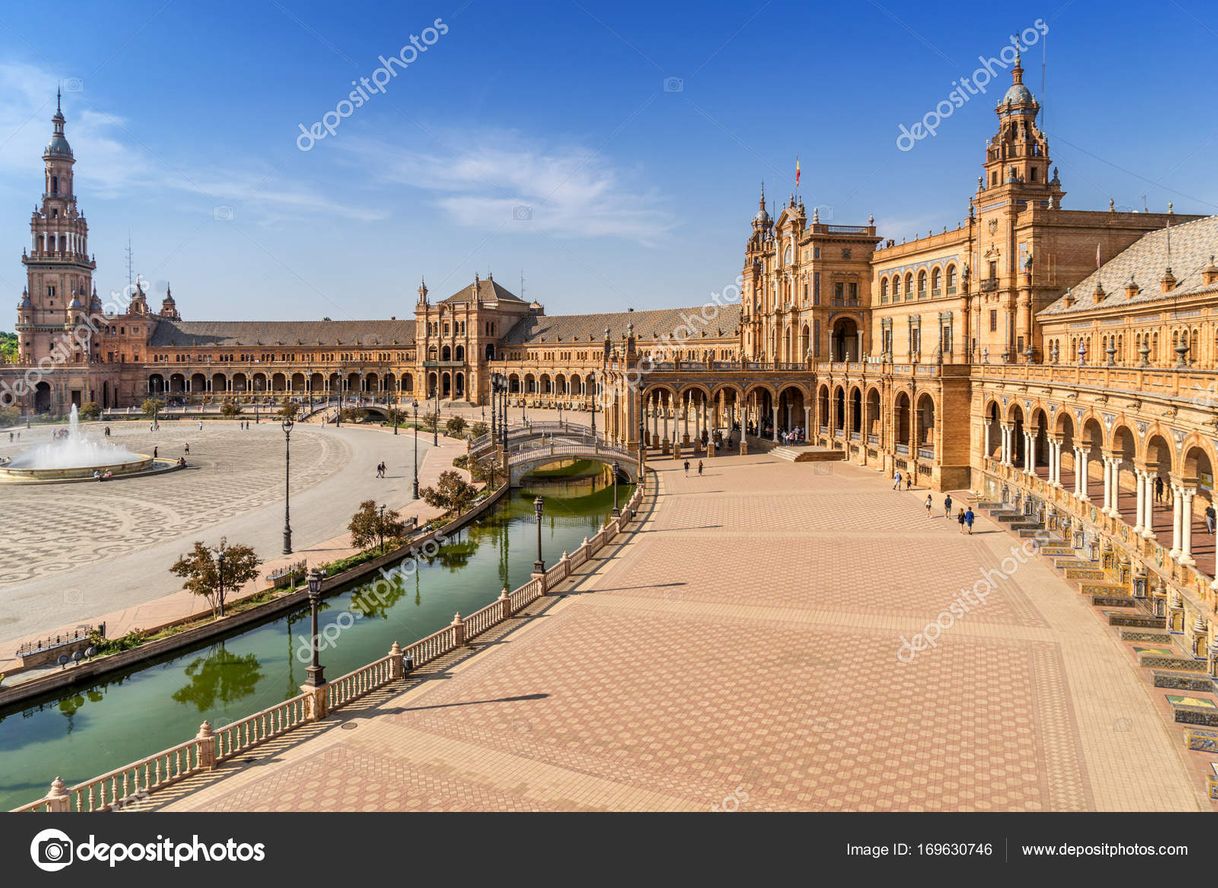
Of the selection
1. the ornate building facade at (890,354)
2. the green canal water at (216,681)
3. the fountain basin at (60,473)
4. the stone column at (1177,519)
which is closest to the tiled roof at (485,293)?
the ornate building facade at (890,354)

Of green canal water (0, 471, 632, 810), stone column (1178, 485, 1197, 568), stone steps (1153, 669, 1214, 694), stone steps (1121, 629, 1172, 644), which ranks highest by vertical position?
stone column (1178, 485, 1197, 568)

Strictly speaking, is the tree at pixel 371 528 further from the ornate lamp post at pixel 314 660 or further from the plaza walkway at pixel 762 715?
the ornate lamp post at pixel 314 660

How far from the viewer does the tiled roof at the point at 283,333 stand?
474ft

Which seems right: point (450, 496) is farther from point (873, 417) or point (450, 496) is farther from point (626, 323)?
point (626, 323)

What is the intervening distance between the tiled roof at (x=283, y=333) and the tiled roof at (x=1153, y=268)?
115200 millimetres

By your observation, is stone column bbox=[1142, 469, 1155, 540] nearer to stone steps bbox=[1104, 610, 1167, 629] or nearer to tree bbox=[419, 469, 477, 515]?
stone steps bbox=[1104, 610, 1167, 629]

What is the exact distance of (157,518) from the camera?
149 feet

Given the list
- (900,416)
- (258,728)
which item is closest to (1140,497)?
(258,728)

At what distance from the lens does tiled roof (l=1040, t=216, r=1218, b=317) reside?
36.8 metres

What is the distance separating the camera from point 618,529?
38.8 meters

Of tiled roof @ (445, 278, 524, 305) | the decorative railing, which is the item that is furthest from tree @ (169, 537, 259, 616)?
tiled roof @ (445, 278, 524, 305)

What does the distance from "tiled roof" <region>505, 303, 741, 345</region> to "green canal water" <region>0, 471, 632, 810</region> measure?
72098mm
